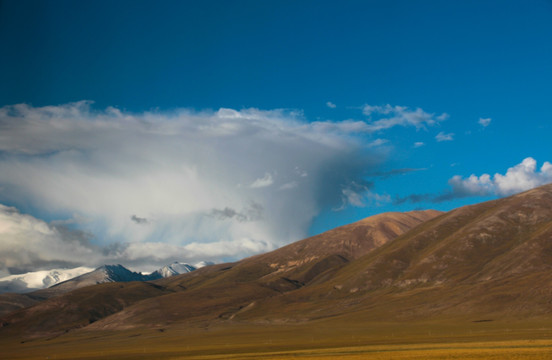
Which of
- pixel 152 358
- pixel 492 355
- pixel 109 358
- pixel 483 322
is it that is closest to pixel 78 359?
pixel 109 358

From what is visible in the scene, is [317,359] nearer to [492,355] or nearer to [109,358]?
[492,355]

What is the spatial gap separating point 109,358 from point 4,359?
58.6m

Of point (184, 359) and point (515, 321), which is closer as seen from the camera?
point (184, 359)

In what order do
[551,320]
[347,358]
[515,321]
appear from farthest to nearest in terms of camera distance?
[515,321] → [551,320] → [347,358]

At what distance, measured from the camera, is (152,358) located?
114 meters

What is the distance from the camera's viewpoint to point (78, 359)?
425 ft

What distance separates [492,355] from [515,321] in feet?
488

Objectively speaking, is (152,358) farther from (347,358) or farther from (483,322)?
(483,322)

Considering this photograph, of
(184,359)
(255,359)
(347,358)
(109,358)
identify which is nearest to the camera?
(347,358)

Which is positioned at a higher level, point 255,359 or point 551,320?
point 255,359

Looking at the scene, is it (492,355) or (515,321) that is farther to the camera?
(515,321)

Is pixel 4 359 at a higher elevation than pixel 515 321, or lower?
higher

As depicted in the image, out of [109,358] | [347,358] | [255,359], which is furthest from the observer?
[109,358]

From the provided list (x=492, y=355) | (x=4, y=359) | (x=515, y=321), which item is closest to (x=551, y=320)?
(x=515, y=321)
